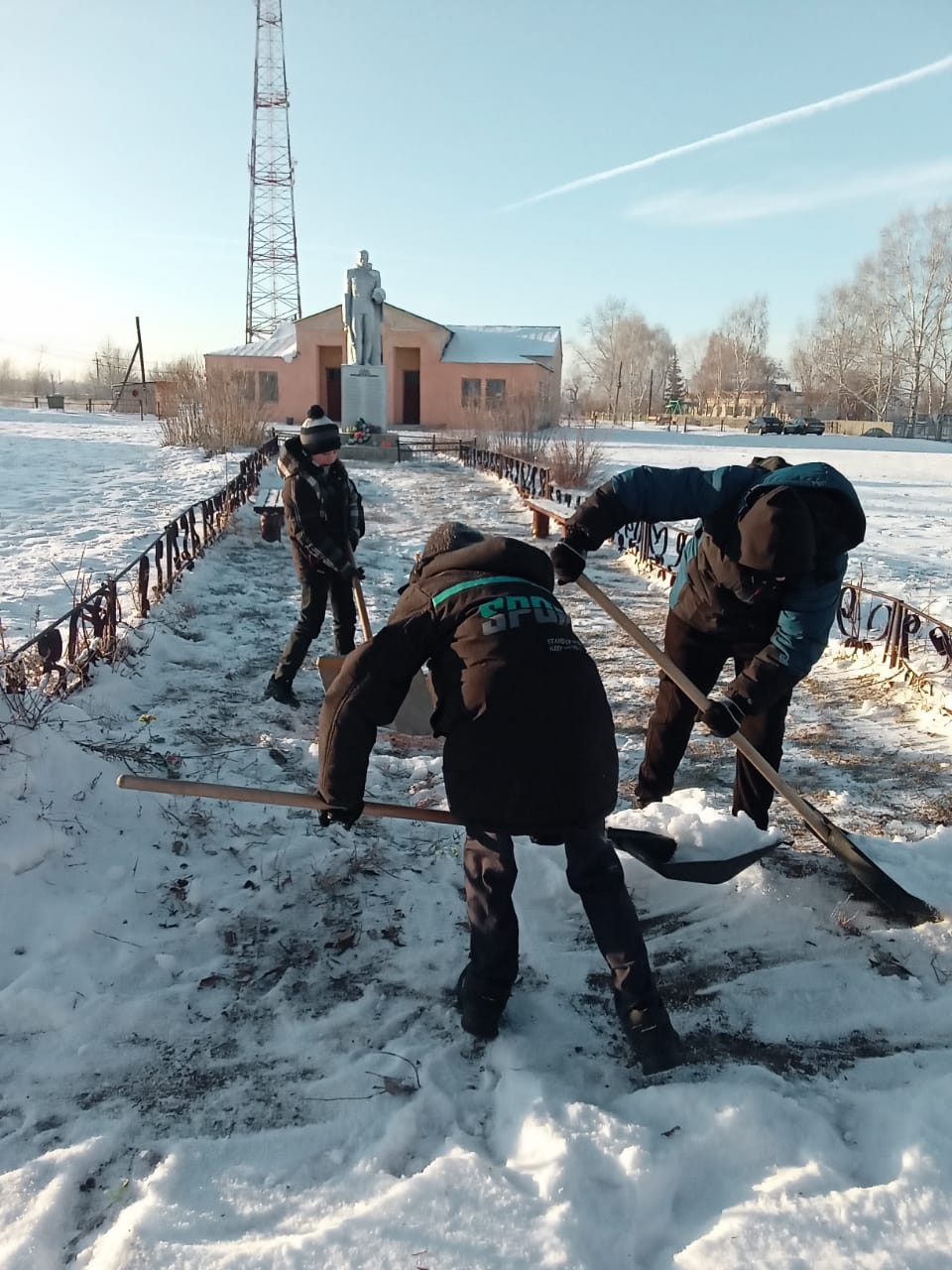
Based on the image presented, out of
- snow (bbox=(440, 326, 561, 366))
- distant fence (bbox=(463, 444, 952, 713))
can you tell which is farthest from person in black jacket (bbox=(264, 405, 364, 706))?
snow (bbox=(440, 326, 561, 366))

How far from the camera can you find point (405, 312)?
3522cm

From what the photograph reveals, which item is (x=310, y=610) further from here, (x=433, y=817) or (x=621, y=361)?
(x=621, y=361)

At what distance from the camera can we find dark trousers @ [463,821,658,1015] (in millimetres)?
2246

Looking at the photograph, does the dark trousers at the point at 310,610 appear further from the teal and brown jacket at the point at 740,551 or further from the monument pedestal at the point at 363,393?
the monument pedestal at the point at 363,393

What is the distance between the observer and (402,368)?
121 ft

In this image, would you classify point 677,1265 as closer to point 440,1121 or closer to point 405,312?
point 440,1121

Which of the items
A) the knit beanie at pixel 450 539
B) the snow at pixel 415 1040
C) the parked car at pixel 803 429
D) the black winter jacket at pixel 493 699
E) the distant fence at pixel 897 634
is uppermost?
the parked car at pixel 803 429

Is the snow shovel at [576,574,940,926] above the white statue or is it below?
below

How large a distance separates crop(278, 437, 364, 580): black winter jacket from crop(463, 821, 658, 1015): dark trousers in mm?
2908

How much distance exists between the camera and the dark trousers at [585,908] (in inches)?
88.4

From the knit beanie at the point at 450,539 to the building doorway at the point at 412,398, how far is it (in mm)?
35746

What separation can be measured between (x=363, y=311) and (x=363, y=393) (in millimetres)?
2104

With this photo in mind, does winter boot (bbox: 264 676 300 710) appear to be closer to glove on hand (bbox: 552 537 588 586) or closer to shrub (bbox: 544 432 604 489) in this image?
glove on hand (bbox: 552 537 588 586)

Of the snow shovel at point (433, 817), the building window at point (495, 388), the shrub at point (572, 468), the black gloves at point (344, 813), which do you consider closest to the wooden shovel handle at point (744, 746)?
the snow shovel at point (433, 817)
